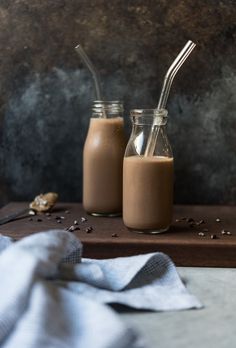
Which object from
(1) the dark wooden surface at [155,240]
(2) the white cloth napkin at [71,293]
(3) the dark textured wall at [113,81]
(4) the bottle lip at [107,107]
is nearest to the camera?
(2) the white cloth napkin at [71,293]

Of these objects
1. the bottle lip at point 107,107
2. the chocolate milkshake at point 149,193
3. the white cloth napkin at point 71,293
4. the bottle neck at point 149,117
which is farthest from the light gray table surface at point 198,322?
the bottle lip at point 107,107

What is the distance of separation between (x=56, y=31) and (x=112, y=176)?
13.6 inches

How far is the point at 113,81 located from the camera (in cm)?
130

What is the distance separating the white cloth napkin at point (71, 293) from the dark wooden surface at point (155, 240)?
3.9 inches

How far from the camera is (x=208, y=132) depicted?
1.30 meters

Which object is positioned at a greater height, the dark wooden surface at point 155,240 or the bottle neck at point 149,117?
the bottle neck at point 149,117

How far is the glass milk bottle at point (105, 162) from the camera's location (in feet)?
3.82

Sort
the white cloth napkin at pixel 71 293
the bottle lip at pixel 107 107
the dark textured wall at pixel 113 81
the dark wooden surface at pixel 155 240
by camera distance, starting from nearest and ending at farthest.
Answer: the white cloth napkin at pixel 71 293 → the dark wooden surface at pixel 155 240 → the bottle lip at pixel 107 107 → the dark textured wall at pixel 113 81

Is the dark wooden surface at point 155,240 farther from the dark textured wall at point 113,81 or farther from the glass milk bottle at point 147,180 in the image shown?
the dark textured wall at point 113,81

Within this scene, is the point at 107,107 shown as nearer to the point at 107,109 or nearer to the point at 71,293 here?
the point at 107,109

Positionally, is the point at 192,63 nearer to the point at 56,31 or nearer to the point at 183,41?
the point at 183,41

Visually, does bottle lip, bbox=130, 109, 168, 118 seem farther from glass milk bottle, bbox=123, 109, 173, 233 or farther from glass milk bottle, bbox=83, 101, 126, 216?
glass milk bottle, bbox=83, 101, 126, 216

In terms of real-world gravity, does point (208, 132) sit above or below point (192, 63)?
below

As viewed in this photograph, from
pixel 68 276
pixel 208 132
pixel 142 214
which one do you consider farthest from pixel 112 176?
pixel 68 276
